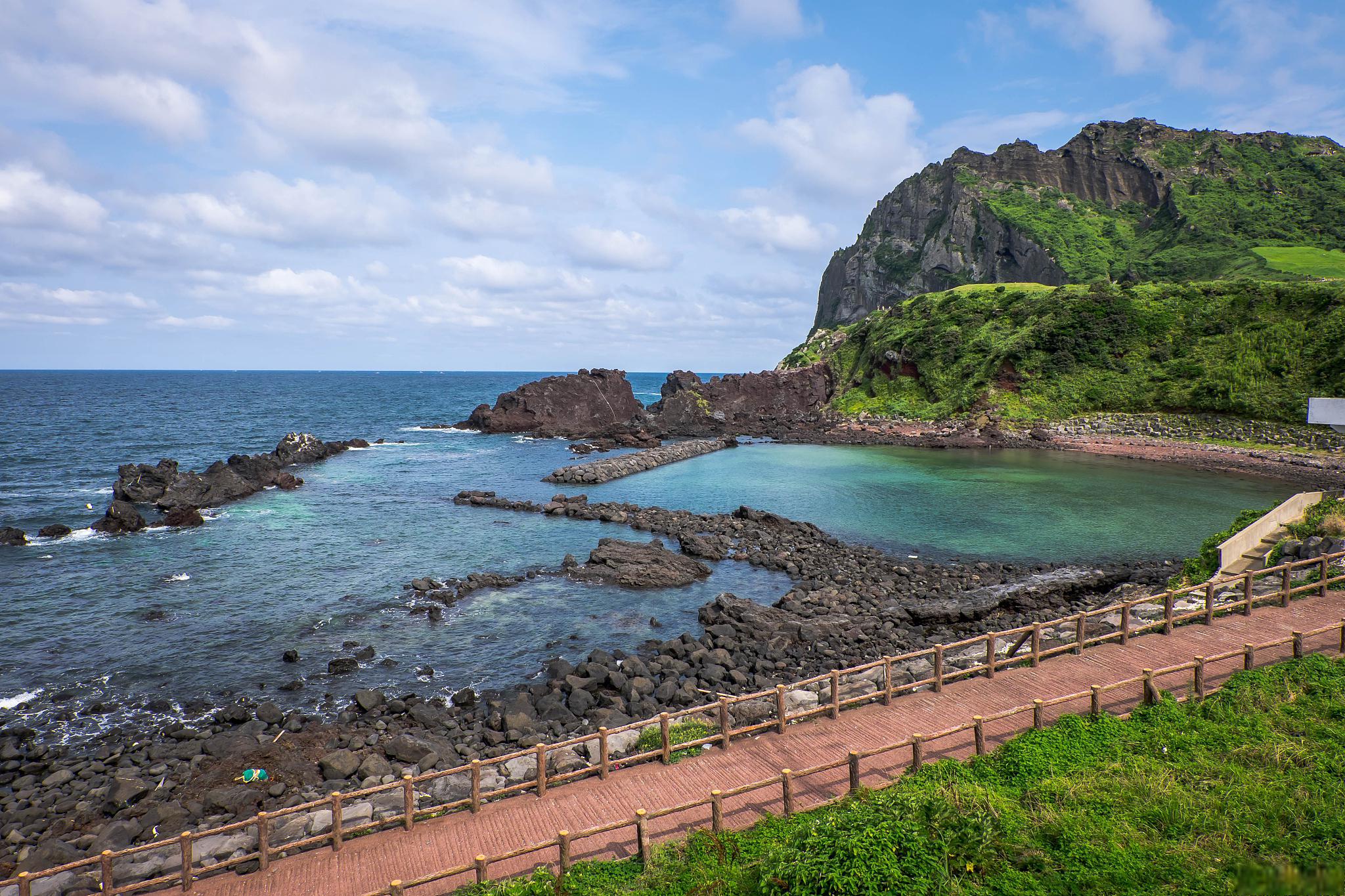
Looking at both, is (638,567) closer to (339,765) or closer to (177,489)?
(339,765)

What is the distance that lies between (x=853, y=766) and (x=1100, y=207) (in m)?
163

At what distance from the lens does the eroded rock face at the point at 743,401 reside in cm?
9581

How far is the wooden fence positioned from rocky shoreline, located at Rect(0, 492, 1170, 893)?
1.08 m

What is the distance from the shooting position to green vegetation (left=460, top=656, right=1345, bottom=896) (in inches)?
404

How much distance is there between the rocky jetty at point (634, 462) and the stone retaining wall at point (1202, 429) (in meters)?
36.5

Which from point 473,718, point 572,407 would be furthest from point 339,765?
point 572,407

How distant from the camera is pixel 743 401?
10231 centimetres

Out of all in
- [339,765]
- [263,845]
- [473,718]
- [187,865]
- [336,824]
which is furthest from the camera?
[473,718]

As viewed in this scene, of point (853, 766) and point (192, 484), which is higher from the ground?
point (192, 484)

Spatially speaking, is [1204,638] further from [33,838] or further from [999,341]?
[999,341]

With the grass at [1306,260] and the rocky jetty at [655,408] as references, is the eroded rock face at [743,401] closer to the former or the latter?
the rocky jetty at [655,408]

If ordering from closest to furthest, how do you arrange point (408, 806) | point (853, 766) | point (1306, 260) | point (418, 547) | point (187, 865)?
point (187, 865) → point (853, 766) → point (408, 806) → point (418, 547) → point (1306, 260)

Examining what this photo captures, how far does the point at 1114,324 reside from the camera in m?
79.2

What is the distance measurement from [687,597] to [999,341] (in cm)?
7117
